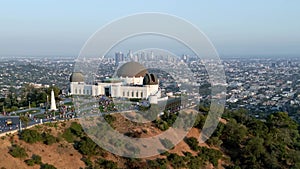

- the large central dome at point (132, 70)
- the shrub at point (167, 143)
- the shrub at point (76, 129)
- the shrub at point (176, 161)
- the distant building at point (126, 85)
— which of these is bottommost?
the shrub at point (176, 161)

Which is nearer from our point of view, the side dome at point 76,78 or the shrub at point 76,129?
the shrub at point 76,129

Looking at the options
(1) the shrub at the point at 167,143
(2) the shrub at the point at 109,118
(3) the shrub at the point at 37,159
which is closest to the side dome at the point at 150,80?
(2) the shrub at the point at 109,118

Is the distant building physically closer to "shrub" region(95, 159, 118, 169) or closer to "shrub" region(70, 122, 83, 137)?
"shrub" region(70, 122, 83, 137)

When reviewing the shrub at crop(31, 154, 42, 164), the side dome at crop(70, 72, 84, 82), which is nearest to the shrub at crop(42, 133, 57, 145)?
the shrub at crop(31, 154, 42, 164)

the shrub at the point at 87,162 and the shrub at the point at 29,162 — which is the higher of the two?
the shrub at the point at 29,162

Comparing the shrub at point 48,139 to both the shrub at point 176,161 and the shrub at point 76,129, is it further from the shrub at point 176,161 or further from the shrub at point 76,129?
the shrub at point 176,161

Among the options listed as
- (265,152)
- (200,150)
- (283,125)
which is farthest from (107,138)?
(283,125)

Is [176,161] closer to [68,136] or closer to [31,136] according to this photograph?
[68,136]

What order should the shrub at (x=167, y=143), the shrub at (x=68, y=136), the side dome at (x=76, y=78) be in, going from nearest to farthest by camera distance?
the shrub at (x=68, y=136) → the shrub at (x=167, y=143) → the side dome at (x=76, y=78)
